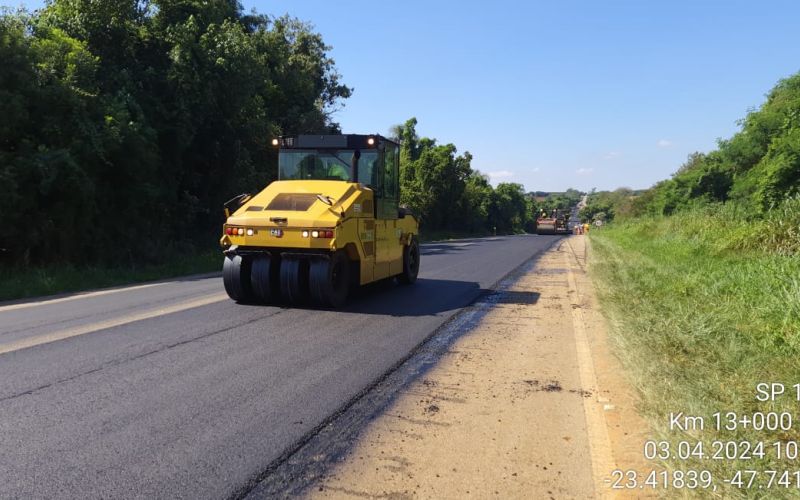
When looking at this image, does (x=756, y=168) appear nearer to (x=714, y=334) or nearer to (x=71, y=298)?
(x=714, y=334)

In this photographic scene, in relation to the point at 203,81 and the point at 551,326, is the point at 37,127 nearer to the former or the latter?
the point at 203,81

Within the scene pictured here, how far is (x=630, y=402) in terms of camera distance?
472 centimetres

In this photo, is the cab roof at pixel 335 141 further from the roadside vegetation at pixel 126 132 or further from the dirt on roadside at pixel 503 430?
the roadside vegetation at pixel 126 132

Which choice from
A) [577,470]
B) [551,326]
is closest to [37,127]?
[551,326]

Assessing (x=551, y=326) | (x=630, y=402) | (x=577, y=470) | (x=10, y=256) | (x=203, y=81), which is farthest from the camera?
(x=203, y=81)

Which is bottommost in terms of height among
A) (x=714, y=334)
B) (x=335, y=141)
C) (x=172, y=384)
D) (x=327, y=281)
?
(x=172, y=384)

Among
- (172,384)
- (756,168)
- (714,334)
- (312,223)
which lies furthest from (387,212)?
(756,168)

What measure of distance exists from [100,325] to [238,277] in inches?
86.3

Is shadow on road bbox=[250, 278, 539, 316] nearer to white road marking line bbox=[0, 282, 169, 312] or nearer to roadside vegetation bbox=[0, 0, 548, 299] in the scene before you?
white road marking line bbox=[0, 282, 169, 312]

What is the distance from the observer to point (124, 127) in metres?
15.3

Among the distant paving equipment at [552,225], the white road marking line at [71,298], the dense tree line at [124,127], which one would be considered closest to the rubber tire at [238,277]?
the white road marking line at [71,298]

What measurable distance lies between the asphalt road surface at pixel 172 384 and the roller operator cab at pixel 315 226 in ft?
1.48

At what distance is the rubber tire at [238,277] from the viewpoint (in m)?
9.09

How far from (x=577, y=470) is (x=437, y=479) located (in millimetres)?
918
